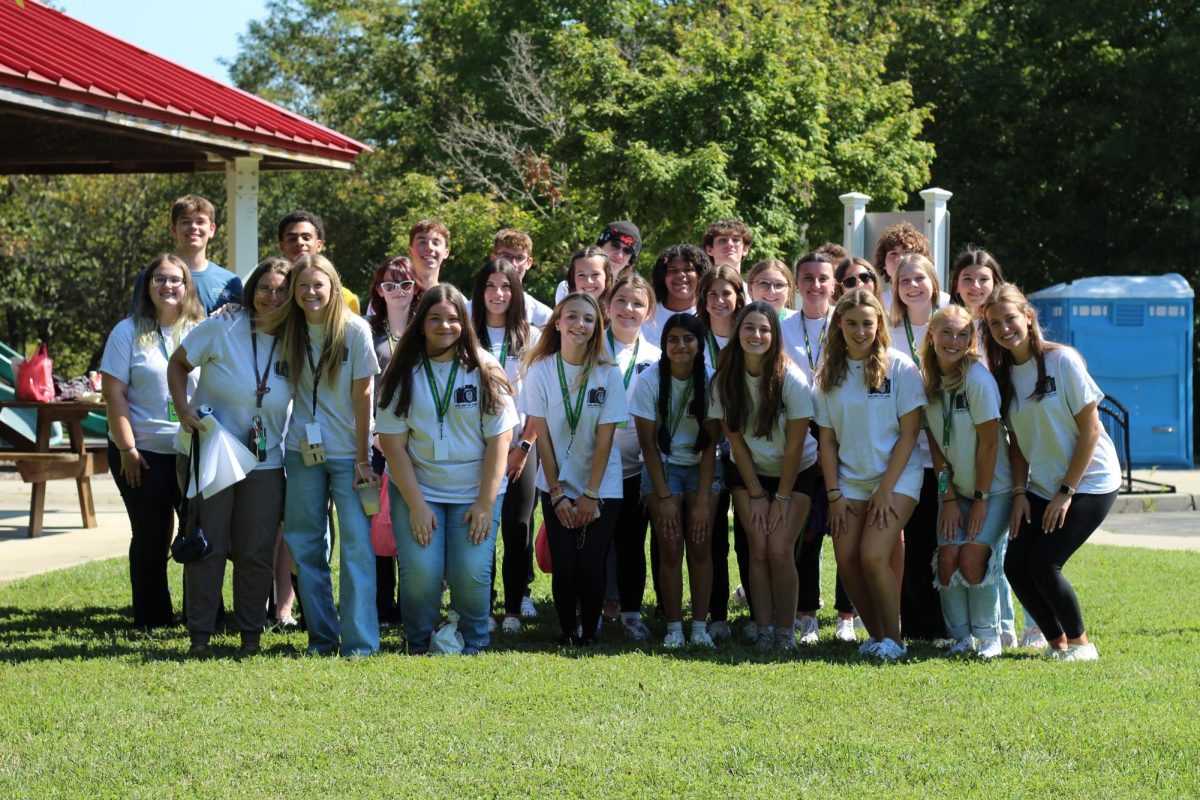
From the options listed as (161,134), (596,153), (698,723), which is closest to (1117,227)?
(596,153)

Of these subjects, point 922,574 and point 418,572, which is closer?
point 418,572

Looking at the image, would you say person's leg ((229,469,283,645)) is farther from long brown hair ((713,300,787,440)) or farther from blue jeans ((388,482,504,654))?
long brown hair ((713,300,787,440))

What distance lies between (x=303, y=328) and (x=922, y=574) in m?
3.18

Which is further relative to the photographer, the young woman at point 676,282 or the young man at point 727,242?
the young man at point 727,242

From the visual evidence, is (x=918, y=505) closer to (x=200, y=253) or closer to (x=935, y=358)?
(x=935, y=358)

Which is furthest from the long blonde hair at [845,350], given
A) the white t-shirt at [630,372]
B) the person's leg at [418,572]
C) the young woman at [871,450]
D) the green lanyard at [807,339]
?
the person's leg at [418,572]

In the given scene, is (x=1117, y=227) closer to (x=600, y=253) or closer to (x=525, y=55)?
(x=525, y=55)

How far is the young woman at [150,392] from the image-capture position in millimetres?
6957

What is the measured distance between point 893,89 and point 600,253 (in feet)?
60.9

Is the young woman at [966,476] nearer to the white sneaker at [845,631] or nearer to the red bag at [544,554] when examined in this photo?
the white sneaker at [845,631]

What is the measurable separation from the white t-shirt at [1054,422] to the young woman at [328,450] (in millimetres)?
2922

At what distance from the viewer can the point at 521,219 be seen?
2605cm

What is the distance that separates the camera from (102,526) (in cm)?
1208

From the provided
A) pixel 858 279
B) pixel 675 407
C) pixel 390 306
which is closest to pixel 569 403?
pixel 675 407
